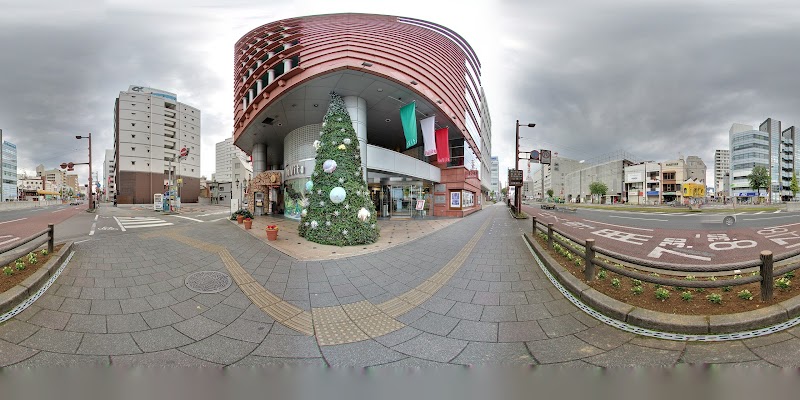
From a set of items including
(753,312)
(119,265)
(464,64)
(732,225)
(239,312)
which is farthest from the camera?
(464,64)

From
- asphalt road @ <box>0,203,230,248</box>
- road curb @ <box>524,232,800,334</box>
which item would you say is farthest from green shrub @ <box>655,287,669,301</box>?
asphalt road @ <box>0,203,230,248</box>

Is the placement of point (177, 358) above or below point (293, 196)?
below

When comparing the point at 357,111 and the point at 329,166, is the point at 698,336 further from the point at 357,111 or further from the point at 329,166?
the point at 357,111

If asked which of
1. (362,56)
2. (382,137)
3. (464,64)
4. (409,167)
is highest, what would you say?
(464,64)

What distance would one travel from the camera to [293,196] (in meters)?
17.8

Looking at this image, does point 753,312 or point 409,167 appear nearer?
point 753,312

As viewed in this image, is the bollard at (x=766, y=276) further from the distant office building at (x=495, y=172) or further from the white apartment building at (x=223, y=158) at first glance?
the distant office building at (x=495, y=172)

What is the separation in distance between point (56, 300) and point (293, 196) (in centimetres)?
1364

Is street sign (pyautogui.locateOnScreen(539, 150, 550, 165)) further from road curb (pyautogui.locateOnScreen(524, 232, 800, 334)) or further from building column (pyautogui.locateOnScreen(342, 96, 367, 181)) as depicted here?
road curb (pyautogui.locateOnScreen(524, 232, 800, 334))

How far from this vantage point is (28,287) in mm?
4348

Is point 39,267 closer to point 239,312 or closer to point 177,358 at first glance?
point 239,312

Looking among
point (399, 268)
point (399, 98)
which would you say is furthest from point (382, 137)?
point (399, 268)

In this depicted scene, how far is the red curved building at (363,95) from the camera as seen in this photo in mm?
12352

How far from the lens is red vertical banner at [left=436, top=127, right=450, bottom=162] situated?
18109mm
